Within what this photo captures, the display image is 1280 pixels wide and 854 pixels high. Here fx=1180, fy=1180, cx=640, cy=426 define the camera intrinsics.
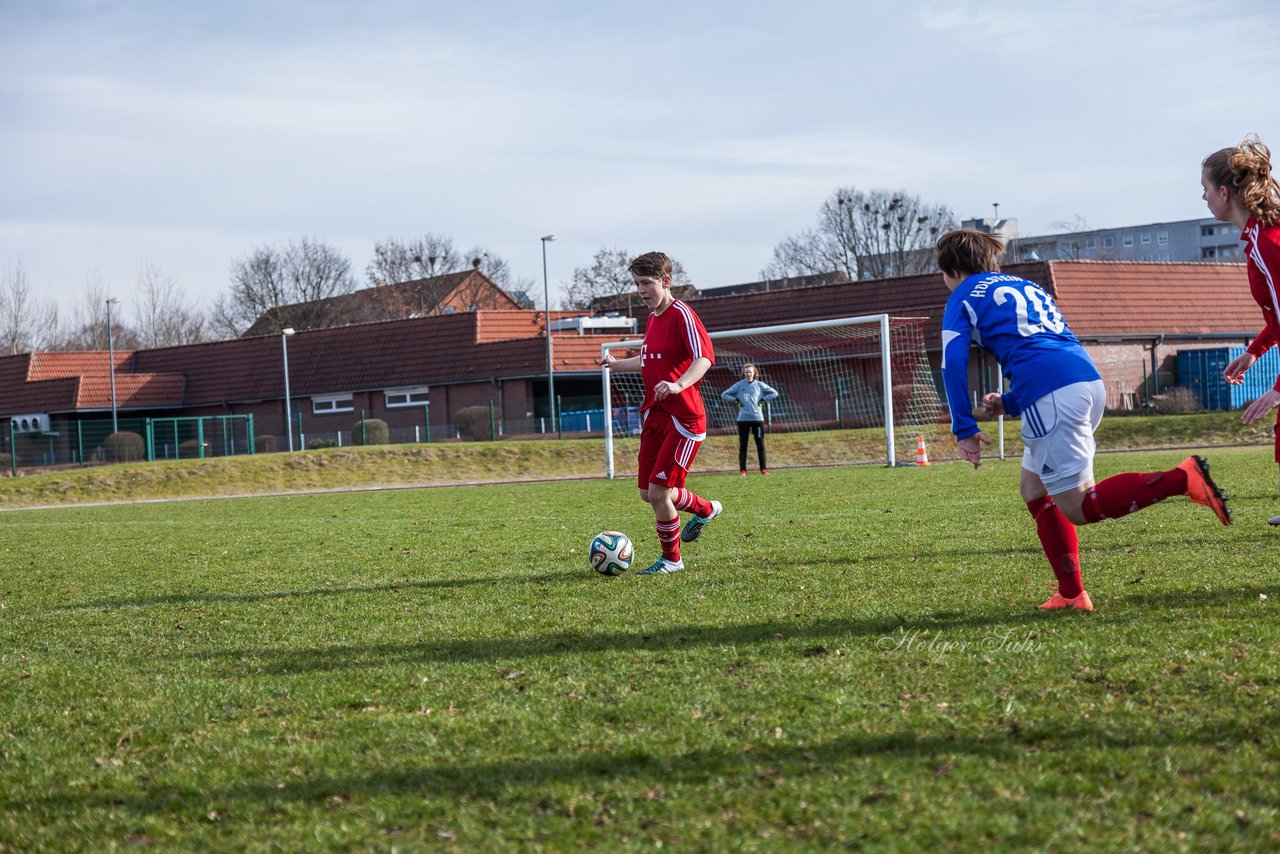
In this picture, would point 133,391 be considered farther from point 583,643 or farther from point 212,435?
point 583,643

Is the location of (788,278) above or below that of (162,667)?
above

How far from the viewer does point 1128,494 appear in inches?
212

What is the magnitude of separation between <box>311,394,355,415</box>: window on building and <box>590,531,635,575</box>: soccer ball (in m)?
43.6

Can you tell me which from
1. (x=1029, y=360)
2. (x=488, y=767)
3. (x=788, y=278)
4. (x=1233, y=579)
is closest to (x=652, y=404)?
(x=1029, y=360)

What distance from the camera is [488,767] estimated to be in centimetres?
359

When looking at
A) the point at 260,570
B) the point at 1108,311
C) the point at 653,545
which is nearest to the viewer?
the point at 260,570

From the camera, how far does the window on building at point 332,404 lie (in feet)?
164

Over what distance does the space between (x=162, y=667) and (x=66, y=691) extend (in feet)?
1.69

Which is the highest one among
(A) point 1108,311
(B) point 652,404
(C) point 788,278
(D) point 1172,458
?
(C) point 788,278

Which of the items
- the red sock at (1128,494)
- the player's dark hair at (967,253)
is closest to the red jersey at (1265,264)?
the red sock at (1128,494)

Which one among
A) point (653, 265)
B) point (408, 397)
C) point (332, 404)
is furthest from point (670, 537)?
point (332, 404)

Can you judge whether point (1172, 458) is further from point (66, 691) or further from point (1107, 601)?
point (66, 691)

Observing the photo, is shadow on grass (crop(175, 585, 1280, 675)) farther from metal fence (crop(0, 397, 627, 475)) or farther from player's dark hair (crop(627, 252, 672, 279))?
metal fence (crop(0, 397, 627, 475))

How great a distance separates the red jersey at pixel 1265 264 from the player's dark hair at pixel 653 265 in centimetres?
358
